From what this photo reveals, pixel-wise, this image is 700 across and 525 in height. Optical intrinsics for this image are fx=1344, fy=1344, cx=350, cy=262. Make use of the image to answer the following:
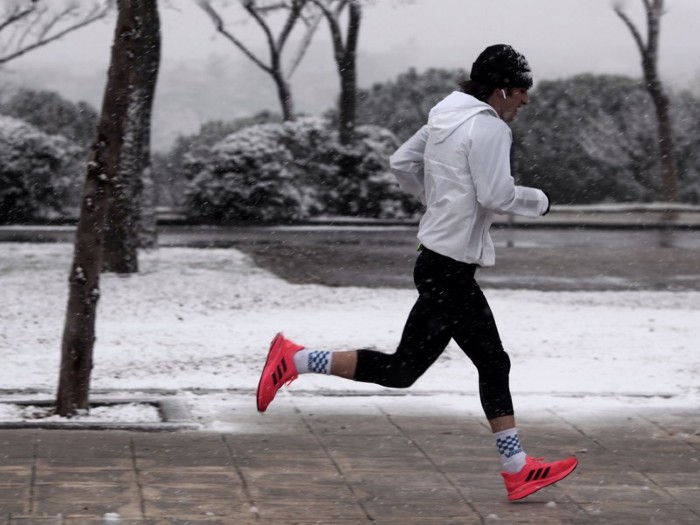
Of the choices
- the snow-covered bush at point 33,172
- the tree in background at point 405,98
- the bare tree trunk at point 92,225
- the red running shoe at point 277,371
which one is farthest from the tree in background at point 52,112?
the red running shoe at point 277,371

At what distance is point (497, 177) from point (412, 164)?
1.61 feet

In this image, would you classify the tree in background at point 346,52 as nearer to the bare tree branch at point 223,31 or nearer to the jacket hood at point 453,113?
the bare tree branch at point 223,31

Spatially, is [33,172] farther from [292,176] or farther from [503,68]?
[503,68]

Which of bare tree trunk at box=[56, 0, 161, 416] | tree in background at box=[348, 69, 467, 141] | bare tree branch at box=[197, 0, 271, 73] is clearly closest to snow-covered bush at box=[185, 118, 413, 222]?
tree in background at box=[348, 69, 467, 141]

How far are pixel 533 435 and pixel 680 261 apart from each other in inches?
455

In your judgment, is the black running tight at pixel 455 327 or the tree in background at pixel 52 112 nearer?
the black running tight at pixel 455 327

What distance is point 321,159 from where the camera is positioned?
82.2 feet

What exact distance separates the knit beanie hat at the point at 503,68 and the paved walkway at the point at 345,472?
1618mm

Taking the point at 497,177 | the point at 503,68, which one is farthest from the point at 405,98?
the point at 497,177

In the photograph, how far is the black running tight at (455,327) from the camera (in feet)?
17.1

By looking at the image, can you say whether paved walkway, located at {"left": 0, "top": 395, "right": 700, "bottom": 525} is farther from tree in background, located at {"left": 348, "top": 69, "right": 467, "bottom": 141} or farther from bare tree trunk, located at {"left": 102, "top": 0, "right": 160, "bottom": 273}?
tree in background, located at {"left": 348, "top": 69, "right": 467, "bottom": 141}

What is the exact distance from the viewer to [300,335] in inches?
389

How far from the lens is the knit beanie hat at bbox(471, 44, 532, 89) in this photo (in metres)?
5.18

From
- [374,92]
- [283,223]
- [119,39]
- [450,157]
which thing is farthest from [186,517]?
[374,92]
